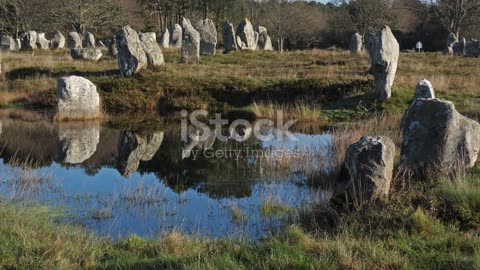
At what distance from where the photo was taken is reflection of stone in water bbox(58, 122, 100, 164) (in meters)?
14.1

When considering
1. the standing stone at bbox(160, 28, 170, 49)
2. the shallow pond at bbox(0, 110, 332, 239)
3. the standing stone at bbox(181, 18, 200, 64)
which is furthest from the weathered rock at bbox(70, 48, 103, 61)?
the standing stone at bbox(160, 28, 170, 49)

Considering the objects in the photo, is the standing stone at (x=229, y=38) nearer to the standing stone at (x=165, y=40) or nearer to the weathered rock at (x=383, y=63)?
the standing stone at (x=165, y=40)

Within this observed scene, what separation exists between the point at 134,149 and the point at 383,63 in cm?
928

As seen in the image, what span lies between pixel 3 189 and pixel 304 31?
49.8m

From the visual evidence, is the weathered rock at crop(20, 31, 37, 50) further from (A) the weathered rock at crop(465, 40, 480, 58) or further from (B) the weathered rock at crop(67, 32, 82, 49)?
(A) the weathered rock at crop(465, 40, 480, 58)

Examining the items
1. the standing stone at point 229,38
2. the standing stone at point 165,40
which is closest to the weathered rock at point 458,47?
the standing stone at point 229,38

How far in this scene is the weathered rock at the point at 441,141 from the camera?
9.19 meters

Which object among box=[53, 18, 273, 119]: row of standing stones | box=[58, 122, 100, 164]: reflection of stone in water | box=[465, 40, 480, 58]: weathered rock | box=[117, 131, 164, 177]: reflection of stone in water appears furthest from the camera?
box=[465, 40, 480, 58]: weathered rock

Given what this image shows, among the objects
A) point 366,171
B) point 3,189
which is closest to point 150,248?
point 366,171

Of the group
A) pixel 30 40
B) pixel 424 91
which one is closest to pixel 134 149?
pixel 424 91

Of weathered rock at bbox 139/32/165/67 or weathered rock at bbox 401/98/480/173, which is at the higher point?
weathered rock at bbox 139/32/165/67

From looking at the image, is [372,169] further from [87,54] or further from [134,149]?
[87,54]

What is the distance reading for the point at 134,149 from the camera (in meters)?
15.3

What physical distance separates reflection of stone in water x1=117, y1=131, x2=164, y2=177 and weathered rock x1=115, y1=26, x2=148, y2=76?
6.82 meters
